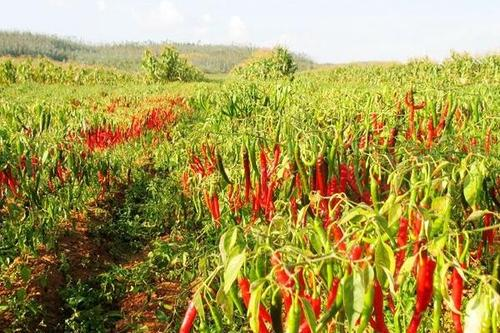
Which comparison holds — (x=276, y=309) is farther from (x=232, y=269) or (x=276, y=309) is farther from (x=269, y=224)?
(x=269, y=224)

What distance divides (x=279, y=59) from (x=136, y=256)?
30275 mm

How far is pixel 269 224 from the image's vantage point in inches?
59.0

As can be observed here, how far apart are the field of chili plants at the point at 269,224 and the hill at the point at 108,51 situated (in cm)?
9544

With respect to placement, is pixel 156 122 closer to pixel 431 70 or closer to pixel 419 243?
pixel 419 243

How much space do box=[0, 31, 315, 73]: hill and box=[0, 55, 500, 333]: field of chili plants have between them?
313ft

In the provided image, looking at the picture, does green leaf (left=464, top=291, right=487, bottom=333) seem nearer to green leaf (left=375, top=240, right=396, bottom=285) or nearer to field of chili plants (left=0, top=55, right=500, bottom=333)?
field of chili plants (left=0, top=55, right=500, bottom=333)

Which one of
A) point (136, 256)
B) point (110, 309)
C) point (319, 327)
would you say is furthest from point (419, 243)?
point (136, 256)

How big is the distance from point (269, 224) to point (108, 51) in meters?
184

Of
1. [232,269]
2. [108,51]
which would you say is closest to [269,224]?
[232,269]

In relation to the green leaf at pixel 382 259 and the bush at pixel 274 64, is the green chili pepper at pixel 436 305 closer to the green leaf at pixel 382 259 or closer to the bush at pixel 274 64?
the green leaf at pixel 382 259

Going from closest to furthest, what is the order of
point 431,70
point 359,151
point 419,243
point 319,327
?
point 319,327 → point 419,243 → point 359,151 → point 431,70

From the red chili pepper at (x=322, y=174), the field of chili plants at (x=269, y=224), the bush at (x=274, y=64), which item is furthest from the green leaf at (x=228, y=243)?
the bush at (x=274, y=64)

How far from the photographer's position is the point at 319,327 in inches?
39.5

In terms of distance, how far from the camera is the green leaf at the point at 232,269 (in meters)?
1.01
